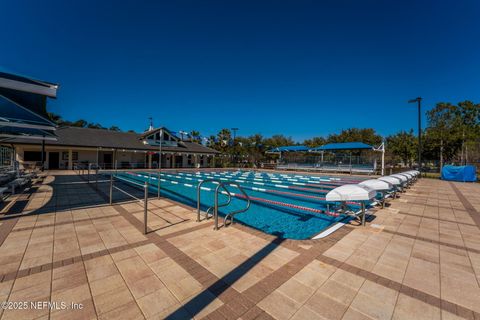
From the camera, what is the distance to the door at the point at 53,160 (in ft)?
65.7

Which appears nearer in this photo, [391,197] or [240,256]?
[240,256]

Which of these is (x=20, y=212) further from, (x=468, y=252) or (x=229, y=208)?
(x=468, y=252)

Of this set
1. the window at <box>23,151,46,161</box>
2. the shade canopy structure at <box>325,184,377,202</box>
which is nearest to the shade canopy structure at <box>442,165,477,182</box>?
the shade canopy structure at <box>325,184,377,202</box>

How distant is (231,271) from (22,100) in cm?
762

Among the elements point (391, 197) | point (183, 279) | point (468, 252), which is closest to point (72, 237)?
point (183, 279)

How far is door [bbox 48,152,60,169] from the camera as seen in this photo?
20.0 meters

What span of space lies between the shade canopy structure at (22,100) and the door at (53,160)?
18396 millimetres

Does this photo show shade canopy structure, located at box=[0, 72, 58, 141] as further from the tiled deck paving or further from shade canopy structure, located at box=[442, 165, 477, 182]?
shade canopy structure, located at box=[442, 165, 477, 182]

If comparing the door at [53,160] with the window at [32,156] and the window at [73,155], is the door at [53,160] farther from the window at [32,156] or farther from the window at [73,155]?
the window at [32,156]

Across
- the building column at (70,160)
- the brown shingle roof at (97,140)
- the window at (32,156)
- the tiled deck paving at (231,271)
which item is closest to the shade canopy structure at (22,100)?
the tiled deck paving at (231,271)

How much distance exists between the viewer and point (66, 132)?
21828 mm

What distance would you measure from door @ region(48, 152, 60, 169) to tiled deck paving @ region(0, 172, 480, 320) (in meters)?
20.4

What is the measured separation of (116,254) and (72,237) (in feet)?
4.43

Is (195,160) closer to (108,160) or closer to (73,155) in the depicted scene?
(108,160)
